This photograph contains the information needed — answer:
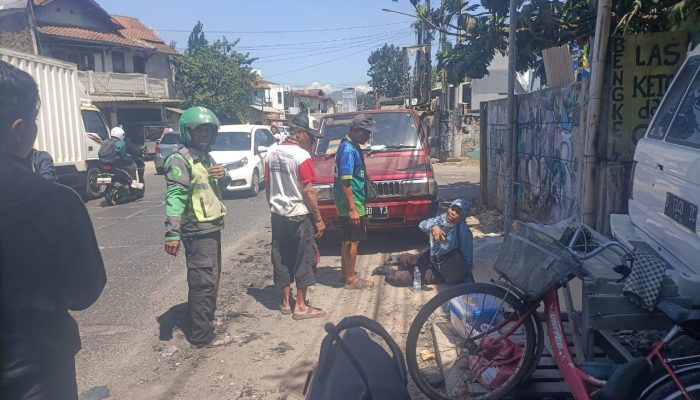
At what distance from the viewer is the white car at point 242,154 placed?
42.2 feet

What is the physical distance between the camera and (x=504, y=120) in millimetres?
9227

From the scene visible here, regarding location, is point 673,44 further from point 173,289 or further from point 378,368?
point 173,289

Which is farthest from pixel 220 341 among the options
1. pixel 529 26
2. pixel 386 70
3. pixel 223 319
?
pixel 386 70

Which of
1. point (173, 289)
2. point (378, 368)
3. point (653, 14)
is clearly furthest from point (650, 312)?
point (653, 14)

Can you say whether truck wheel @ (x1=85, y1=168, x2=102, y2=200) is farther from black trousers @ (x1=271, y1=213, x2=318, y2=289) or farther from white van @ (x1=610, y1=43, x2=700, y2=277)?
white van @ (x1=610, y1=43, x2=700, y2=277)

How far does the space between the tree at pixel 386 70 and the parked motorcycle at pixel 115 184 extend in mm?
50159

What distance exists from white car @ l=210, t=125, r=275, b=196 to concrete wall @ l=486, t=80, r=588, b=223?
6.09 meters

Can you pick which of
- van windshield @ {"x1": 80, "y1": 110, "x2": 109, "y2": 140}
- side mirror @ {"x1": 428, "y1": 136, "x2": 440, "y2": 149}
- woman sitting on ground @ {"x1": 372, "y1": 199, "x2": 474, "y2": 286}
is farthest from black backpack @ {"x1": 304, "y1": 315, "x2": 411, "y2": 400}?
van windshield @ {"x1": 80, "y1": 110, "x2": 109, "y2": 140}

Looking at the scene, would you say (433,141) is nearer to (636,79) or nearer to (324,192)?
(324,192)

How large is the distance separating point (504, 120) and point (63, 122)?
9208mm

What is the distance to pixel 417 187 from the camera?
7309mm

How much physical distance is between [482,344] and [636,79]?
3778mm

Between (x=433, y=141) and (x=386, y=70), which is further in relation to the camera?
(x=386, y=70)

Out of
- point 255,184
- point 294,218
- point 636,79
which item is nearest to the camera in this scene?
point 294,218
